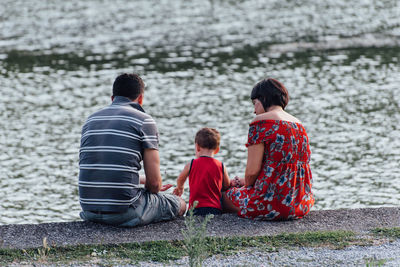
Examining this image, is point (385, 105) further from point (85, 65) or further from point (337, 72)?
point (85, 65)

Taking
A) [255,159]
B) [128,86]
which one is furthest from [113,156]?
[255,159]

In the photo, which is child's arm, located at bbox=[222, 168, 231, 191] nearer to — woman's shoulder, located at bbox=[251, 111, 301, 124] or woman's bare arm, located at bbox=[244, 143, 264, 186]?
woman's bare arm, located at bbox=[244, 143, 264, 186]

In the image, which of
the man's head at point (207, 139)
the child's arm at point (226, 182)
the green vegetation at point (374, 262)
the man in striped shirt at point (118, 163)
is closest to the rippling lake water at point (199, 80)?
the child's arm at point (226, 182)

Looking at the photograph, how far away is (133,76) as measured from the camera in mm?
6246

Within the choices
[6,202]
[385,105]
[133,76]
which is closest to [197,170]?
[133,76]

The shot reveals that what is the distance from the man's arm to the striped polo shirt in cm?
6

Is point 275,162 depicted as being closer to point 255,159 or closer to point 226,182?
point 255,159

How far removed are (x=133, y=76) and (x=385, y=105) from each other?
30.7 feet

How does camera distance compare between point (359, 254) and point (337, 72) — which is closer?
point (359, 254)

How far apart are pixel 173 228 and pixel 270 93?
5.01 ft

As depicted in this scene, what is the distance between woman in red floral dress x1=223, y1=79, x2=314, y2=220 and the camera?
627cm

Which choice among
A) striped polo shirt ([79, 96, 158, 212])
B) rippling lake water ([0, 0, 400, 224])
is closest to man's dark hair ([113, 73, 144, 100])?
striped polo shirt ([79, 96, 158, 212])

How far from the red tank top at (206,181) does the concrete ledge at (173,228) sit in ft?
1.30

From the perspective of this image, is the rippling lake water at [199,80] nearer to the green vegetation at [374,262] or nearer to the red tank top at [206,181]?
the red tank top at [206,181]
